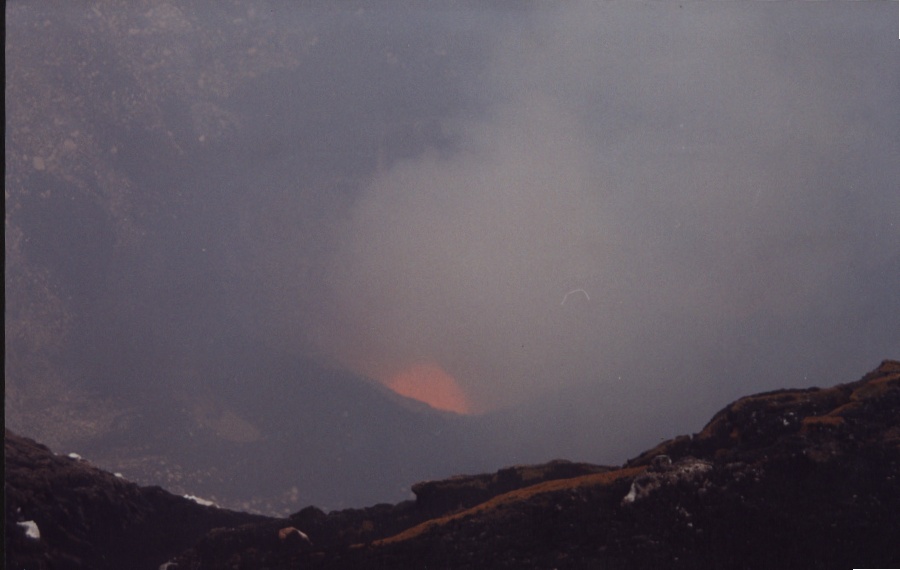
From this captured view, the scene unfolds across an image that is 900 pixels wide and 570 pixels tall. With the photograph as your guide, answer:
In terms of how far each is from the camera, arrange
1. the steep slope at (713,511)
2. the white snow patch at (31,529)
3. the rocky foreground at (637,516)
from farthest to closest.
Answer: the white snow patch at (31,529), the rocky foreground at (637,516), the steep slope at (713,511)

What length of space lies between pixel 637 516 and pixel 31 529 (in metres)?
14.2

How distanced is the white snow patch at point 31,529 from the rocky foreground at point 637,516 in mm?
48

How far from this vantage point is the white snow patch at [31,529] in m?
15.4

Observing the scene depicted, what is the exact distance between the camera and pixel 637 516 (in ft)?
40.1

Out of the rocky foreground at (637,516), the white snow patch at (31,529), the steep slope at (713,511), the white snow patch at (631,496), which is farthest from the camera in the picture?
the white snow patch at (31,529)

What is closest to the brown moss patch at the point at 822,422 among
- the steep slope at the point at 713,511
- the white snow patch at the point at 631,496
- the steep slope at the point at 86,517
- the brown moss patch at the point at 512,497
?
the steep slope at the point at 713,511

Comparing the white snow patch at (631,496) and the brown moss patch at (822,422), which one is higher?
the brown moss patch at (822,422)

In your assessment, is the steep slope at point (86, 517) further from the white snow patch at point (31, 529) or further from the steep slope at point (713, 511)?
the steep slope at point (713, 511)

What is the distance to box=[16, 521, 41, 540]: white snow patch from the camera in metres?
15.4

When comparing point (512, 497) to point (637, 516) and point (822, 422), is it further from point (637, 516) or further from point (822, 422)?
point (822, 422)

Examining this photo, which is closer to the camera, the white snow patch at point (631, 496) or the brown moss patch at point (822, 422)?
the white snow patch at point (631, 496)

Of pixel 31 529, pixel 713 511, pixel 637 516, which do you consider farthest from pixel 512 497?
pixel 31 529

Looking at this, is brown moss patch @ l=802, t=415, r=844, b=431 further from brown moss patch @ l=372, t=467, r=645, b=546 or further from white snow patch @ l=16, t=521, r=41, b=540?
white snow patch @ l=16, t=521, r=41, b=540

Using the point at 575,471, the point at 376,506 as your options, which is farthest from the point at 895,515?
the point at 376,506
